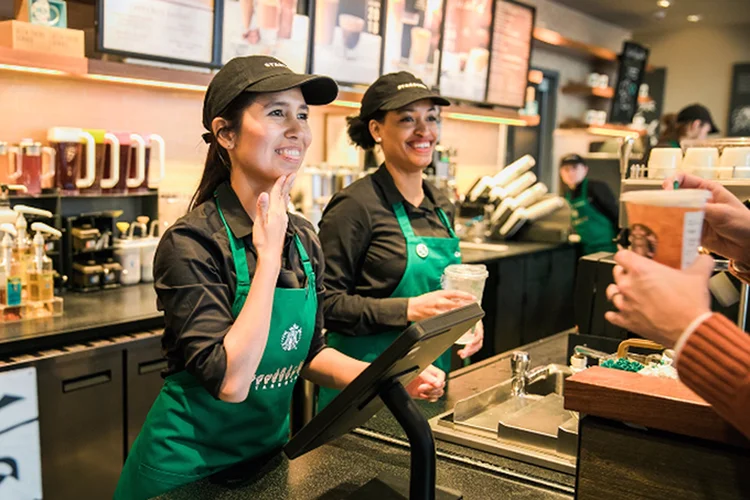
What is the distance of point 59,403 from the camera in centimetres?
248

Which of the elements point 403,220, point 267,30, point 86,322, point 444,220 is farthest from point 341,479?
point 267,30

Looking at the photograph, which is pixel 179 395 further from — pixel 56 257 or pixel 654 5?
pixel 654 5

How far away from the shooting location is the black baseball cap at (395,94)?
2330mm

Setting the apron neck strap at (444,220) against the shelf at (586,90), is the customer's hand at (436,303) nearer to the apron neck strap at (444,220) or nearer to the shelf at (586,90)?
the apron neck strap at (444,220)

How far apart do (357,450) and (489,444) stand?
11.4 inches

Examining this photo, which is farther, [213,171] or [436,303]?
[436,303]

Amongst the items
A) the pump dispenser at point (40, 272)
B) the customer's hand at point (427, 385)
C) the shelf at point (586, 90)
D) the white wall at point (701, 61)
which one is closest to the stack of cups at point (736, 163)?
the customer's hand at point (427, 385)

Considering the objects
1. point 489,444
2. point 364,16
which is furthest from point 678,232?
point 364,16

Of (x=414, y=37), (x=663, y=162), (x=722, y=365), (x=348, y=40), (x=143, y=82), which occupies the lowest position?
(x=722, y=365)

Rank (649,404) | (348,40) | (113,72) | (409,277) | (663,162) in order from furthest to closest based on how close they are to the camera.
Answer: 1. (348,40)
2. (113,72)
3. (409,277)
4. (663,162)
5. (649,404)

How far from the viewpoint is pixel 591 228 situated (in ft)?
18.6

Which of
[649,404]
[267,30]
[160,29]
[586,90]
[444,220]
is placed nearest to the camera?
[649,404]

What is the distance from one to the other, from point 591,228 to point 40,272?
13.6 ft

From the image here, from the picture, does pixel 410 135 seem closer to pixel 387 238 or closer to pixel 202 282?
pixel 387 238
